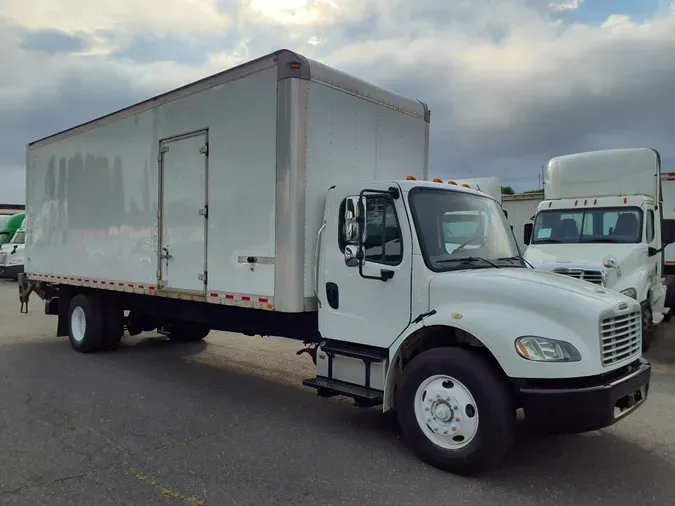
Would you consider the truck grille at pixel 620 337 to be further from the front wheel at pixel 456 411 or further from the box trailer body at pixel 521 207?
the box trailer body at pixel 521 207

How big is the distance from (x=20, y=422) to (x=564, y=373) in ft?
16.4

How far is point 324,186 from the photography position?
5.68m

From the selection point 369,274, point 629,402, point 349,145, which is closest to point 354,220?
point 369,274

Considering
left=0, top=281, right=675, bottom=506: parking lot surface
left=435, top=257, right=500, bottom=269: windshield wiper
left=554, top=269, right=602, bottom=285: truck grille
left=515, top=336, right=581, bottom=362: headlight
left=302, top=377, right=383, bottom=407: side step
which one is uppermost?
left=435, top=257, right=500, bottom=269: windshield wiper

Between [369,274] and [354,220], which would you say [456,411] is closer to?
[369,274]

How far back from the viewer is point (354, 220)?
16.2ft

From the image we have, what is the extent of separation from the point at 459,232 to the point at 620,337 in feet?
5.13

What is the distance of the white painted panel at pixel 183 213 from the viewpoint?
6609mm

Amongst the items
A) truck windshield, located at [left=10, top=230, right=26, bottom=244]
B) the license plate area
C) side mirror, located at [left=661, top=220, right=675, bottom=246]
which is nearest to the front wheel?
the license plate area

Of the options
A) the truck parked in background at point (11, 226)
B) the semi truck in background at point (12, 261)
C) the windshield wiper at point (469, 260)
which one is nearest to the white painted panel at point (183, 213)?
the windshield wiper at point (469, 260)

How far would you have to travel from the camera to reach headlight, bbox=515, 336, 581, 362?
399 centimetres

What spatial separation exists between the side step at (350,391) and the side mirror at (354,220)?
1332mm

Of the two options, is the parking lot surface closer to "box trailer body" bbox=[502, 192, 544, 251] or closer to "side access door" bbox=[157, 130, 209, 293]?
"side access door" bbox=[157, 130, 209, 293]

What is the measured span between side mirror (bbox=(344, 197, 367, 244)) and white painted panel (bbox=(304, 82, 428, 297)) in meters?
0.60
